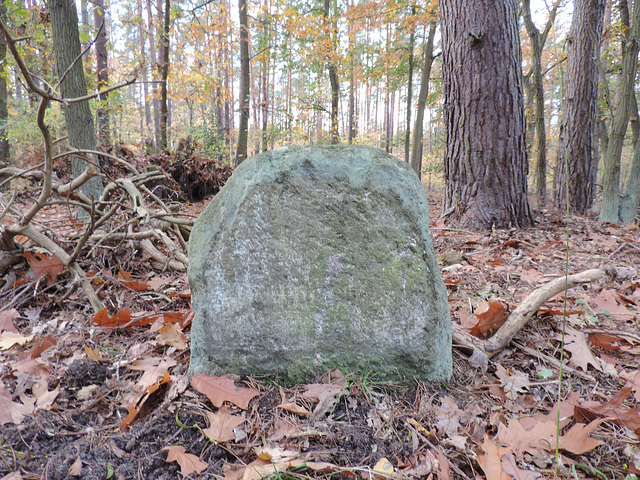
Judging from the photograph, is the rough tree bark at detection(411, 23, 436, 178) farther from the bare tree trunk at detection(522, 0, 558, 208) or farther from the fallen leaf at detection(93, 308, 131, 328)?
the fallen leaf at detection(93, 308, 131, 328)

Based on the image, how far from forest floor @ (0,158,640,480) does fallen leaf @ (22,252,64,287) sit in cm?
21

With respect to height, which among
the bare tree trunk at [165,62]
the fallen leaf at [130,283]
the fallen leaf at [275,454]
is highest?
the bare tree trunk at [165,62]

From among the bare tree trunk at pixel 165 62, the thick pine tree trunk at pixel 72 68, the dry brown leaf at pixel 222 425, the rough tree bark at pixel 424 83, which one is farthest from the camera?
the rough tree bark at pixel 424 83

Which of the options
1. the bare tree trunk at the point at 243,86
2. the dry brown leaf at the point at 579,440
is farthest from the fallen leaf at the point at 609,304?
the bare tree trunk at the point at 243,86

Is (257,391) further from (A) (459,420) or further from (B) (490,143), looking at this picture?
(B) (490,143)

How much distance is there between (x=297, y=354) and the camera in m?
1.58

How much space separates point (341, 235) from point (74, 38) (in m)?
4.32

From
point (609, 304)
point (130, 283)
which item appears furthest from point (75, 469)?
point (609, 304)

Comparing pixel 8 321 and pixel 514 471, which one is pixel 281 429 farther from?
pixel 8 321

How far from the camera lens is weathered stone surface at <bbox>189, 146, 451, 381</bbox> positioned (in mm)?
1574

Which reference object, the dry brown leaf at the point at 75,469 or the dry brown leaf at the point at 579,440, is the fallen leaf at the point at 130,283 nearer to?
the dry brown leaf at the point at 75,469

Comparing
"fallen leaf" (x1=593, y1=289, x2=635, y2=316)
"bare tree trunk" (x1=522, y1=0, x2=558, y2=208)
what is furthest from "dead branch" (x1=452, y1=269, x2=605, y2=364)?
"bare tree trunk" (x1=522, y1=0, x2=558, y2=208)

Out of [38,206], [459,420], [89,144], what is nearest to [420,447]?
[459,420]

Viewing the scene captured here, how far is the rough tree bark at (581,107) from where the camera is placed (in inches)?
204
